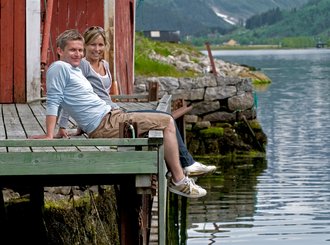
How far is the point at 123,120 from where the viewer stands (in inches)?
398

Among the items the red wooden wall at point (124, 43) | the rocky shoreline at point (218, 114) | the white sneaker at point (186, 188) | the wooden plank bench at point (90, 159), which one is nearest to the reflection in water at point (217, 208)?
the rocky shoreline at point (218, 114)

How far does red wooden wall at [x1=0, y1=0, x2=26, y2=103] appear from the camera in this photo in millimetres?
14891

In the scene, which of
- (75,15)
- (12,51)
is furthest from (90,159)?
(75,15)

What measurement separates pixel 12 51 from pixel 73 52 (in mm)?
5026

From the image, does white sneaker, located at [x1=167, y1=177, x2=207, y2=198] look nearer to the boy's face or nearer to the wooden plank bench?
the wooden plank bench

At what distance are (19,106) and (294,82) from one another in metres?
61.8

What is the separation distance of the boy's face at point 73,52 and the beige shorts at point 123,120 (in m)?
0.52

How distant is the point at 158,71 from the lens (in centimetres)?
3994

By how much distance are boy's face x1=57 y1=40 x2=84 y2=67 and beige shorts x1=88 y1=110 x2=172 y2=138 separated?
0.52 metres

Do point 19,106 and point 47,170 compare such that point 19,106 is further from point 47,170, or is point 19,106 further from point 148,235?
point 47,170

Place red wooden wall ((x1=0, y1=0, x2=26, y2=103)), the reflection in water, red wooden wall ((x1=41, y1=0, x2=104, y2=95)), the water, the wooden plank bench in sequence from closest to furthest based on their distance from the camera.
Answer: the wooden plank bench
red wooden wall ((x1=0, y1=0, x2=26, y2=103))
red wooden wall ((x1=41, y1=0, x2=104, y2=95))
the water
the reflection in water

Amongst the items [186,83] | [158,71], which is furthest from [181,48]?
[186,83]

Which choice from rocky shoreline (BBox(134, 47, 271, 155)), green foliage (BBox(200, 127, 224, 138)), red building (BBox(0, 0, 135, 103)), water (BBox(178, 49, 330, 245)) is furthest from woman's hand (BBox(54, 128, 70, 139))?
green foliage (BBox(200, 127, 224, 138))

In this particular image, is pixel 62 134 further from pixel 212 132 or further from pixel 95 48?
pixel 212 132
